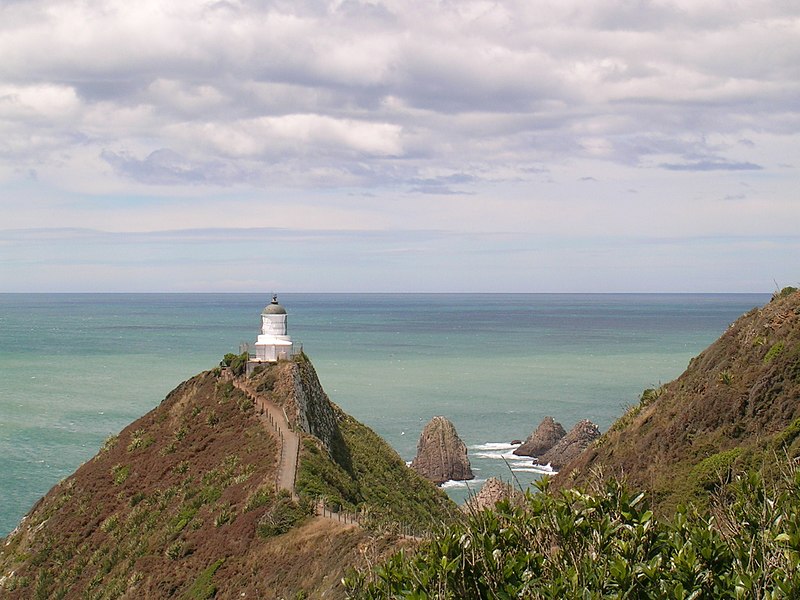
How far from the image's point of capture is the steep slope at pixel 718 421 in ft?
94.2

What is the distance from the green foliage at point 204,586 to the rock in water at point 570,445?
49038mm

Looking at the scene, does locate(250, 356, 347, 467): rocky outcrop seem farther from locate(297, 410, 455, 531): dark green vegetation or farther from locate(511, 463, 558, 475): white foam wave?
locate(511, 463, 558, 475): white foam wave

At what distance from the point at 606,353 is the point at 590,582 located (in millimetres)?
159348

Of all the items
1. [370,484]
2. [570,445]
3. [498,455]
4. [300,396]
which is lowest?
[498,455]

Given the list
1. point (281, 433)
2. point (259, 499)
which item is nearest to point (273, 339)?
point (281, 433)

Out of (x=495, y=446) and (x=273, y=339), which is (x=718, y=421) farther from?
(x=495, y=446)

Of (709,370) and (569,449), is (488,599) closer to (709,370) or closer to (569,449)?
(709,370)

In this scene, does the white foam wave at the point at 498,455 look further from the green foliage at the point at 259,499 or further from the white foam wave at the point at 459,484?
the green foliage at the point at 259,499

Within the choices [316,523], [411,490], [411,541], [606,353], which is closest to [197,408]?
[411,490]

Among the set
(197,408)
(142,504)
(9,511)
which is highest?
(197,408)

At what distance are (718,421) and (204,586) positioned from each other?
19229mm

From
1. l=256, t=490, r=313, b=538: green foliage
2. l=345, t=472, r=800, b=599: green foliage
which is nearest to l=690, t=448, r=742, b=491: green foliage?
l=345, t=472, r=800, b=599: green foliage

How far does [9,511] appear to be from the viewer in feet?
194

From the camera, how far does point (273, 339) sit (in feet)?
167
